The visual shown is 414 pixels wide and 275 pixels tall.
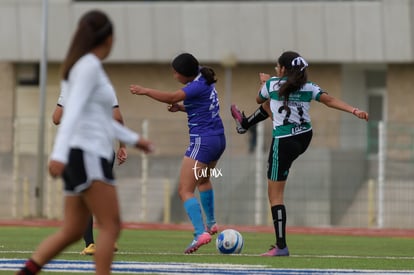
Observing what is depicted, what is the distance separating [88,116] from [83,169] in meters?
0.38

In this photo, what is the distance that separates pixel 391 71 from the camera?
135 ft

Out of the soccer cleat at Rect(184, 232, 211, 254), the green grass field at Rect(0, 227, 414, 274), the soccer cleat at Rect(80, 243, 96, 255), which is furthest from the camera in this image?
the soccer cleat at Rect(184, 232, 211, 254)

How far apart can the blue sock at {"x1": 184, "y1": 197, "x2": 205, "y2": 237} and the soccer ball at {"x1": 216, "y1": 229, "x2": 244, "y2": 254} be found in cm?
24

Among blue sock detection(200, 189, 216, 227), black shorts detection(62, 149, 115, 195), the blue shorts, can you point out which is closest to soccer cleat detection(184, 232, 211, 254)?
the blue shorts

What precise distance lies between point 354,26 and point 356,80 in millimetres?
2674

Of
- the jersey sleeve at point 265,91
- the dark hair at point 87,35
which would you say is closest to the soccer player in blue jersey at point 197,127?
the jersey sleeve at point 265,91

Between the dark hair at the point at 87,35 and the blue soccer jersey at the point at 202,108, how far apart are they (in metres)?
5.13

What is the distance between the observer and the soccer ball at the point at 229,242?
14.3 metres

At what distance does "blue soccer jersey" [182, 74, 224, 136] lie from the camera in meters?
14.7

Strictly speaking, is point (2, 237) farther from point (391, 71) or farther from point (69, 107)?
point (391, 71)

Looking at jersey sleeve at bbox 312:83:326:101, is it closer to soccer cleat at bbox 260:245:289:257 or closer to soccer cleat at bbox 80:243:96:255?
soccer cleat at bbox 260:245:289:257

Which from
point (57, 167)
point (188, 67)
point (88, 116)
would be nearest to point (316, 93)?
point (188, 67)

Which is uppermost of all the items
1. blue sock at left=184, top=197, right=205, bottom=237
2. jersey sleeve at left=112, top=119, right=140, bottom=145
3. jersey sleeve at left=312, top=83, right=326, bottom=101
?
jersey sleeve at left=312, top=83, right=326, bottom=101

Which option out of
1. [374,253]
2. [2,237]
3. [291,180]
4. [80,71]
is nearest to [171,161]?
[291,180]
